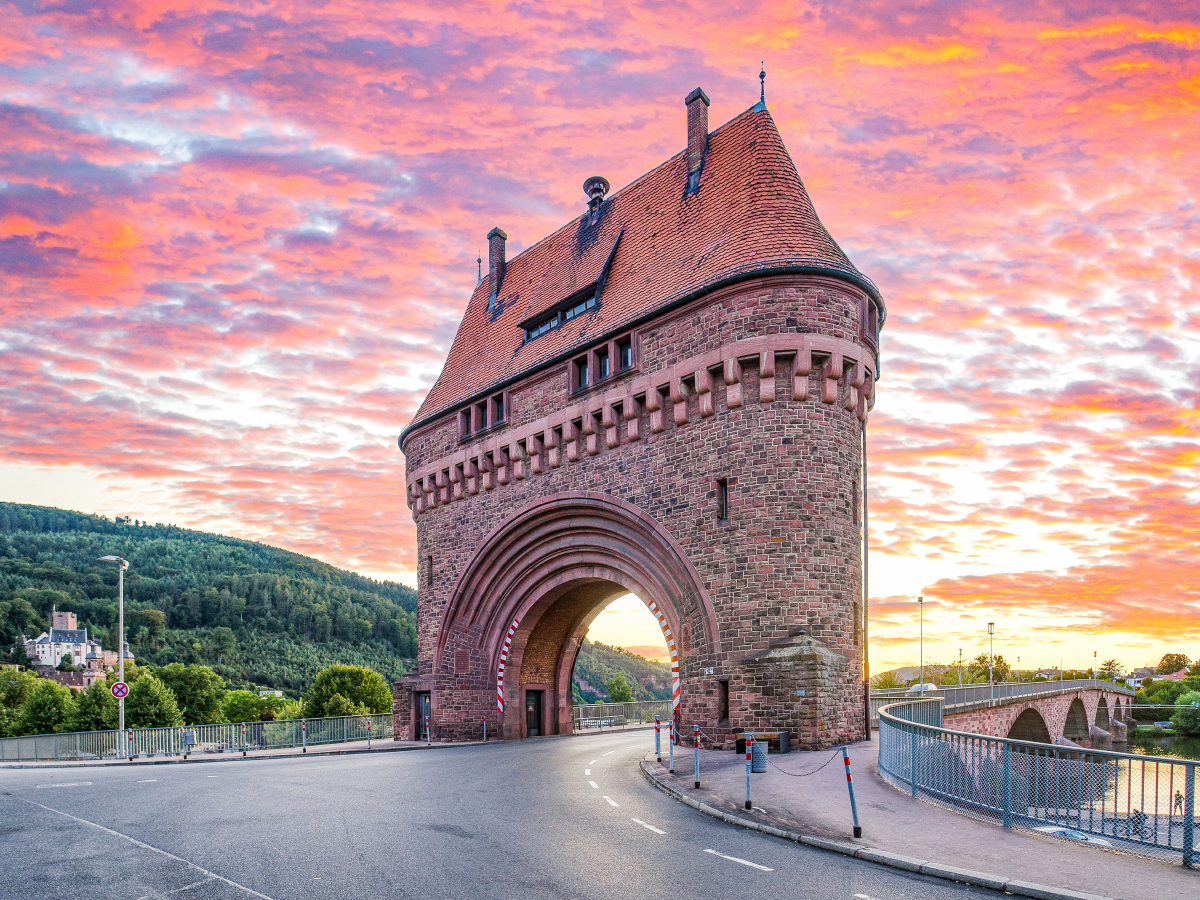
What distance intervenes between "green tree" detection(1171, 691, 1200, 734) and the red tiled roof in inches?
2998

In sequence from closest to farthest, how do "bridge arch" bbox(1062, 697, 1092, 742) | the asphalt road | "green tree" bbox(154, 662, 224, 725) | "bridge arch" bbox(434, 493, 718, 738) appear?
the asphalt road, "bridge arch" bbox(434, 493, 718, 738), "bridge arch" bbox(1062, 697, 1092, 742), "green tree" bbox(154, 662, 224, 725)

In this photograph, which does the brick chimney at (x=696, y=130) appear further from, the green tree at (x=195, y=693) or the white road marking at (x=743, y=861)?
the green tree at (x=195, y=693)

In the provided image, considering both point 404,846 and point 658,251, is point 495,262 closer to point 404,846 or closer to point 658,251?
point 658,251

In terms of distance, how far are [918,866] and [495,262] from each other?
2967cm

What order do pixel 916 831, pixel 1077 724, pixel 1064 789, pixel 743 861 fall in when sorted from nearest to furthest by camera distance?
pixel 743 861, pixel 1064 789, pixel 916 831, pixel 1077 724

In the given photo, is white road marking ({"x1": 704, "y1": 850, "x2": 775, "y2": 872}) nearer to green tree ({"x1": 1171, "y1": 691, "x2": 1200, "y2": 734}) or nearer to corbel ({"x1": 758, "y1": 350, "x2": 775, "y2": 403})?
corbel ({"x1": 758, "y1": 350, "x2": 775, "y2": 403})

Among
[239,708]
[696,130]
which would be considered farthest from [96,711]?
[696,130]

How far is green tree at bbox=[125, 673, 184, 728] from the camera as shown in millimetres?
57781

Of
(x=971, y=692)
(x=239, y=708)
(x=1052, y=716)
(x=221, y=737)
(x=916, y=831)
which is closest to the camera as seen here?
(x=916, y=831)

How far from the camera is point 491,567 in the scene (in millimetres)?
29344

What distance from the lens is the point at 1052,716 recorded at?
162 feet

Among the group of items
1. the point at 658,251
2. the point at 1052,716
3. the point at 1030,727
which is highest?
the point at 658,251

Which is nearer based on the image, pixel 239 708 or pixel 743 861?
pixel 743 861

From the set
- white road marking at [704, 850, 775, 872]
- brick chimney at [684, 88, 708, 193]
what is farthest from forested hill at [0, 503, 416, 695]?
white road marking at [704, 850, 775, 872]
